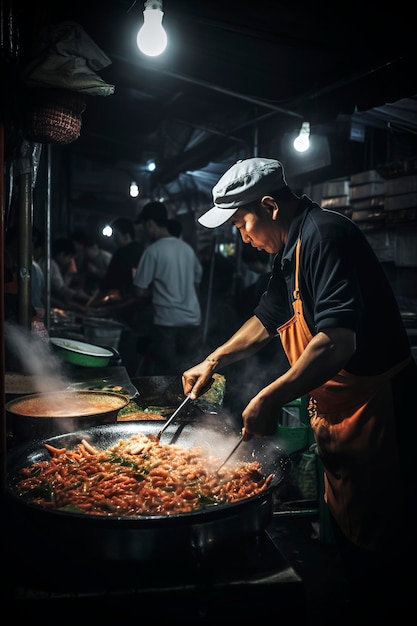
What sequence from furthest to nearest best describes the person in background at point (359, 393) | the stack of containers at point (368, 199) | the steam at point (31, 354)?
the stack of containers at point (368, 199), the steam at point (31, 354), the person in background at point (359, 393)

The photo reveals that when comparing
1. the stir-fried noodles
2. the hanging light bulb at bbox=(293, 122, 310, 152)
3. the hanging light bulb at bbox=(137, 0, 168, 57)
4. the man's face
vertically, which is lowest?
the stir-fried noodles

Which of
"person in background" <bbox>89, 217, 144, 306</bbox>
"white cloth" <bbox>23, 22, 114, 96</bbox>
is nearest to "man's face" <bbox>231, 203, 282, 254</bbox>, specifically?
"white cloth" <bbox>23, 22, 114, 96</bbox>

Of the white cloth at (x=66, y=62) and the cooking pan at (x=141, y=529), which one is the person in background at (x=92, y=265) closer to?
the white cloth at (x=66, y=62)

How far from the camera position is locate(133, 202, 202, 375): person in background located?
26.3 feet

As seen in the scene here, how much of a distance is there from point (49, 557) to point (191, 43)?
578cm

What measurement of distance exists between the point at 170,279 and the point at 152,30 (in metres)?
4.19

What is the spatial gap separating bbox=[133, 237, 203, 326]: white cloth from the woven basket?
4.41 m

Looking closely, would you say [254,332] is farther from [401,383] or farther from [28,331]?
[28,331]

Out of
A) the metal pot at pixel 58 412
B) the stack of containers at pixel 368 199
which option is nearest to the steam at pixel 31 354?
the metal pot at pixel 58 412

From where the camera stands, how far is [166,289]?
26.6 ft

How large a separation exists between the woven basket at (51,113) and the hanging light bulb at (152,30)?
52.5 inches

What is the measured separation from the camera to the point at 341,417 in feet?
8.76

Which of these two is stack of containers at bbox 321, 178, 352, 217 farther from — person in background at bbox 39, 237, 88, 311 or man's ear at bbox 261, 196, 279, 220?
man's ear at bbox 261, 196, 279, 220

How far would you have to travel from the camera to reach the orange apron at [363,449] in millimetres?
2549
